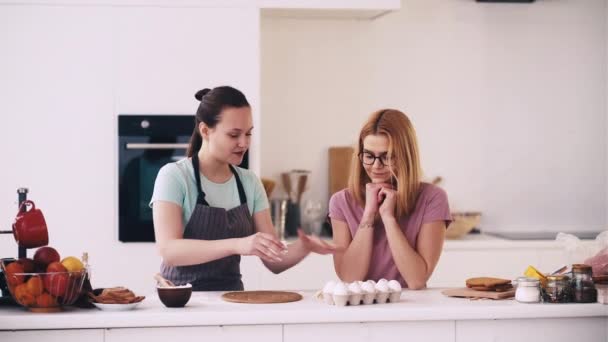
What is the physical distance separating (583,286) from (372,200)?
76 cm

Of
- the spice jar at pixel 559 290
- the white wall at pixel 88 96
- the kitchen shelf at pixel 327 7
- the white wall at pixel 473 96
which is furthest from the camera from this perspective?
the white wall at pixel 473 96

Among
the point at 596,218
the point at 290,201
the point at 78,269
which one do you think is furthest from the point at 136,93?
the point at 596,218

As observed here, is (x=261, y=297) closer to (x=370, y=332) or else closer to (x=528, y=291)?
(x=370, y=332)

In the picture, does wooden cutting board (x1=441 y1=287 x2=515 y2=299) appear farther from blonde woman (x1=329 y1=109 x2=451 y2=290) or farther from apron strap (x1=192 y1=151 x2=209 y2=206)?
apron strap (x1=192 y1=151 x2=209 y2=206)

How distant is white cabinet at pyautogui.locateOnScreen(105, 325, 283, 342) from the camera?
7.82 feet

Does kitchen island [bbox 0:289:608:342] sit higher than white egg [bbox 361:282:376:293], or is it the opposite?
white egg [bbox 361:282:376:293]

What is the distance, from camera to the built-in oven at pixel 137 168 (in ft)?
14.5

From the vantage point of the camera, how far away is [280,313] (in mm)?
2412

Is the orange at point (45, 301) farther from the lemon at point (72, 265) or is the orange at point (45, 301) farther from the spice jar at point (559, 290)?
the spice jar at point (559, 290)

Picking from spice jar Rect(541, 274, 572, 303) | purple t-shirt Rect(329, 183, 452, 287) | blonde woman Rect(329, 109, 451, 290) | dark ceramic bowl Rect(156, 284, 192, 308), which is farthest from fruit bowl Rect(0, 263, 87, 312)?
spice jar Rect(541, 274, 572, 303)

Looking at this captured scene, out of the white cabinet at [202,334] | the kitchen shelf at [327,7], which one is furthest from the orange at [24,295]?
the kitchen shelf at [327,7]

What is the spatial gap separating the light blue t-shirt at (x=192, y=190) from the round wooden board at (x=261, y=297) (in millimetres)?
356

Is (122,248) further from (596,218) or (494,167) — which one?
(596,218)

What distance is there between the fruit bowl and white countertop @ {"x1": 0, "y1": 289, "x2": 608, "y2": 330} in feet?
0.11
